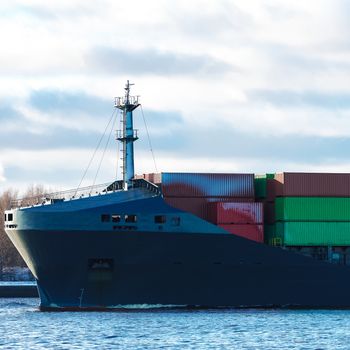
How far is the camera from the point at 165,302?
77.9 metres

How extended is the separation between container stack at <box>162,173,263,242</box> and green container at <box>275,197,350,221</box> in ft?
4.99

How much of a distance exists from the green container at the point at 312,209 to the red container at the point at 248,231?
5.11 feet

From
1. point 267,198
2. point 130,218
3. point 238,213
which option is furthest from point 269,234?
point 130,218

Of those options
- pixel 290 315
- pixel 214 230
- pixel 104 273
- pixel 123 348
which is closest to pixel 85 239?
pixel 104 273

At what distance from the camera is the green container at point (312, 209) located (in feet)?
257

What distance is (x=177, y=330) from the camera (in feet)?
222

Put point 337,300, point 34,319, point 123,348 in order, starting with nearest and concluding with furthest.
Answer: point 123,348 → point 34,319 → point 337,300

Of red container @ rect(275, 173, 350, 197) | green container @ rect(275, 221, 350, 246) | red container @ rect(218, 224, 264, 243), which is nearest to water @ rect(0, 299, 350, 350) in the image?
green container @ rect(275, 221, 350, 246)

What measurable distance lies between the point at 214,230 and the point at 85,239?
7152 millimetres

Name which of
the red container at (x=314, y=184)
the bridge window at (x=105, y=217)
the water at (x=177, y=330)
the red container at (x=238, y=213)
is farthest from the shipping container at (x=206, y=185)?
the water at (x=177, y=330)

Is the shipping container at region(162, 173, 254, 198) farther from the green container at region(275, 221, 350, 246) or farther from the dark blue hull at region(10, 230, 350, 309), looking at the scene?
the green container at region(275, 221, 350, 246)

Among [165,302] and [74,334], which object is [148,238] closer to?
[165,302]

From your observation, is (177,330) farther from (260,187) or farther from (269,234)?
(260,187)

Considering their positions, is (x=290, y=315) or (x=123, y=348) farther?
(x=290, y=315)
